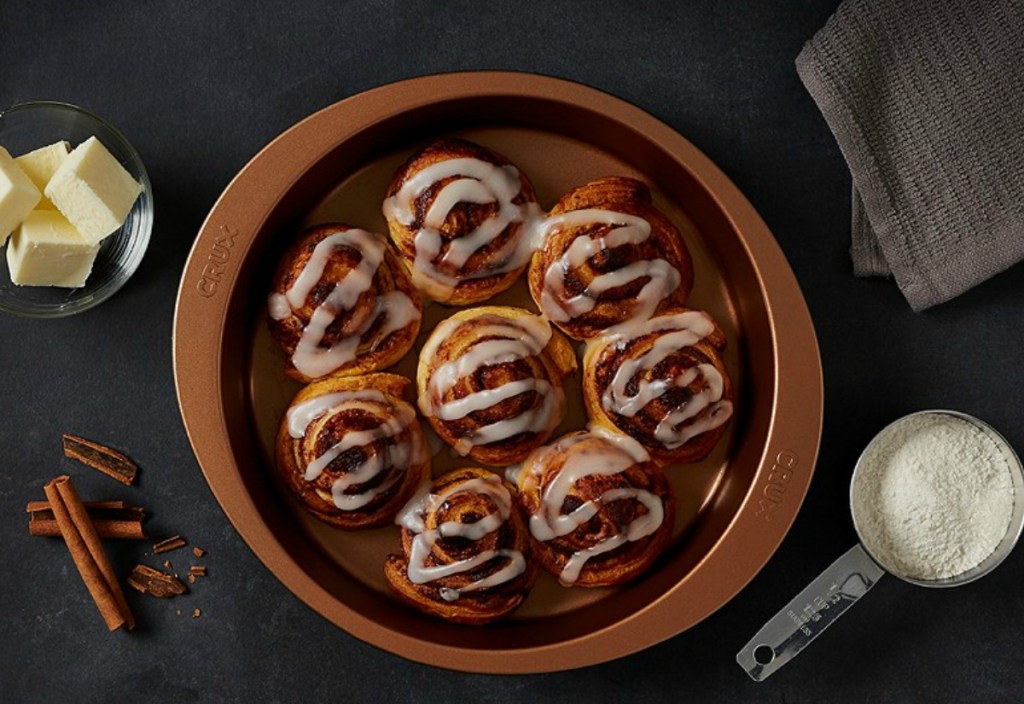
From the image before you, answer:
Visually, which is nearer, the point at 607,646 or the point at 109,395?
the point at 607,646

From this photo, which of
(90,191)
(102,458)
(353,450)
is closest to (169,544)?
(102,458)

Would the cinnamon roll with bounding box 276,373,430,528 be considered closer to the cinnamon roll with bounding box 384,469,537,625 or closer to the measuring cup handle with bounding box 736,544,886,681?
the cinnamon roll with bounding box 384,469,537,625

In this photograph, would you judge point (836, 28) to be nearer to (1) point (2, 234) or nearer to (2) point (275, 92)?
(2) point (275, 92)

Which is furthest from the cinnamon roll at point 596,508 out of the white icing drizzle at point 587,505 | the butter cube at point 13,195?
the butter cube at point 13,195

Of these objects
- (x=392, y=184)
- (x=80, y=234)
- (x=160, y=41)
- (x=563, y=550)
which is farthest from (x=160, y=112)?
(x=563, y=550)

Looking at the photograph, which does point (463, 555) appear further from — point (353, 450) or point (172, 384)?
point (172, 384)

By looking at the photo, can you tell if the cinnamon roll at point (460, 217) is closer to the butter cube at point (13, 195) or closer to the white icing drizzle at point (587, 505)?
the white icing drizzle at point (587, 505)
